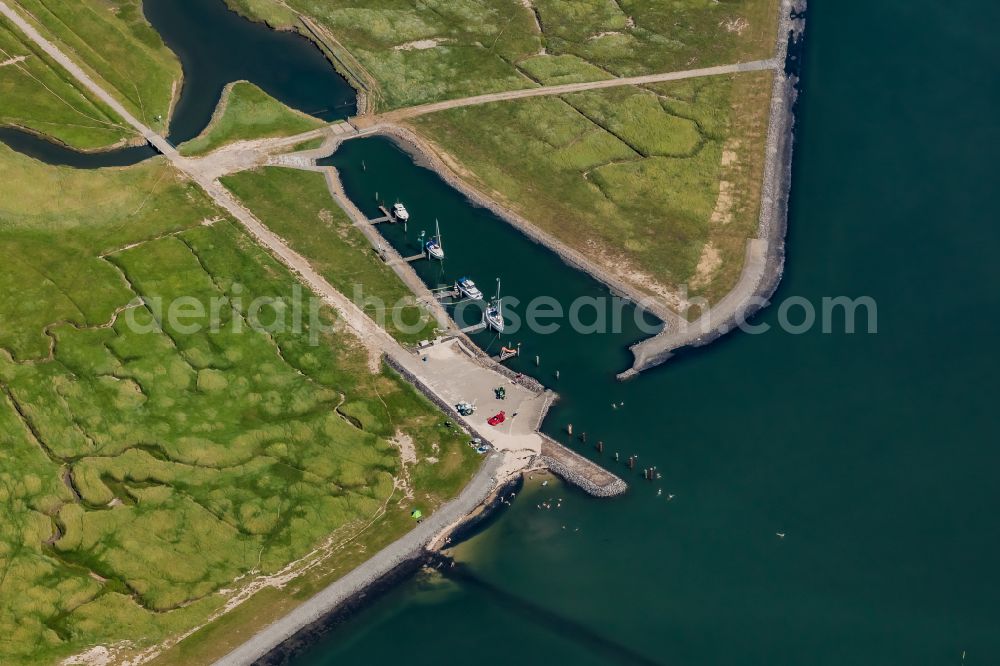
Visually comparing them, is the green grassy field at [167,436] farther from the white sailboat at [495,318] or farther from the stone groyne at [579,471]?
the white sailboat at [495,318]

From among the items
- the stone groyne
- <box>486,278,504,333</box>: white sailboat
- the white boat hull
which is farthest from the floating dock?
the stone groyne

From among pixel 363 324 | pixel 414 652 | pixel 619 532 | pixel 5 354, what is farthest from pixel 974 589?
pixel 5 354

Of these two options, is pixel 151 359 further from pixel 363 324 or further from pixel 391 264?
pixel 391 264

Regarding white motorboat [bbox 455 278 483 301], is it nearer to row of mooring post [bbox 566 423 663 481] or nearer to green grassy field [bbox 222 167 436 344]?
green grassy field [bbox 222 167 436 344]

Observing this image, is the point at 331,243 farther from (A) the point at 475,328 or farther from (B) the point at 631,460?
(B) the point at 631,460

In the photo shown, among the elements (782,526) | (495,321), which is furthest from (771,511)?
(495,321)

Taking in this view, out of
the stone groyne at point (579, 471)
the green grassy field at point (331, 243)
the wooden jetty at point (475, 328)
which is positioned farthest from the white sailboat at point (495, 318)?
the stone groyne at point (579, 471)
